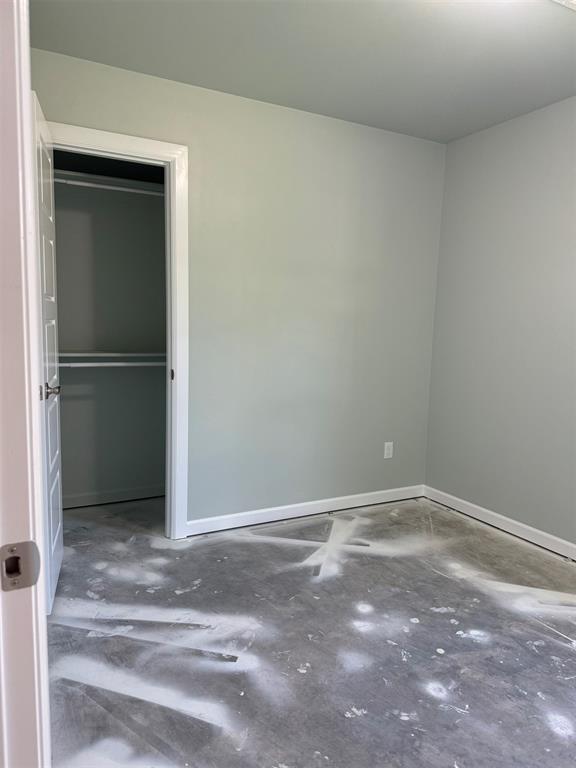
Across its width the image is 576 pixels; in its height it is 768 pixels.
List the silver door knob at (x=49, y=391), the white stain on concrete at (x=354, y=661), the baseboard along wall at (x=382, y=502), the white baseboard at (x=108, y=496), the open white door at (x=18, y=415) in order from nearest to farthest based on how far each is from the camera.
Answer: the open white door at (x=18, y=415) → the white stain on concrete at (x=354, y=661) → the silver door knob at (x=49, y=391) → the baseboard along wall at (x=382, y=502) → the white baseboard at (x=108, y=496)

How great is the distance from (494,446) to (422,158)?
82.8 inches

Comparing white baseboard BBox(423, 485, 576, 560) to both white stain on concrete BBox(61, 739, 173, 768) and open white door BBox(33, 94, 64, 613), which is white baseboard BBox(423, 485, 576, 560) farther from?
open white door BBox(33, 94, 64, 613)

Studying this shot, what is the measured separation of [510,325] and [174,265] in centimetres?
216

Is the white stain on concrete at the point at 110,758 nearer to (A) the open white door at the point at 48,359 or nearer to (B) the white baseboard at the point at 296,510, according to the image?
(A) the open white door at the point at 48,359

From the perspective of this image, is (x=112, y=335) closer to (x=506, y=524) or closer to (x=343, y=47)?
(x=343, y=47)

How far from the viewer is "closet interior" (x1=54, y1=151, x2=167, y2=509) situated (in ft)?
11.8

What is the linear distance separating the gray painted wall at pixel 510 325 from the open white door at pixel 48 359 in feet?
8.81

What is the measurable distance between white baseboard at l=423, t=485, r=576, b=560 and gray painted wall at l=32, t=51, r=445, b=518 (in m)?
0.26

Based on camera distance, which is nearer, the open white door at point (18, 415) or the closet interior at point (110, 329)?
the open white door at point (18, 415)

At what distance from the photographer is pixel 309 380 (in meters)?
3.57

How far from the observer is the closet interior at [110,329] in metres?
3.60

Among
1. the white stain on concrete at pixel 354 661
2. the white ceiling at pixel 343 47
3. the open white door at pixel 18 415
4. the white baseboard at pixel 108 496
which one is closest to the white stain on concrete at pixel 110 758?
the white stain on concrete at pixel 354 661

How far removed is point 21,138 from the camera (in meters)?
0.62

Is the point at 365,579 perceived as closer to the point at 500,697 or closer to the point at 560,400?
the point at 500,697
